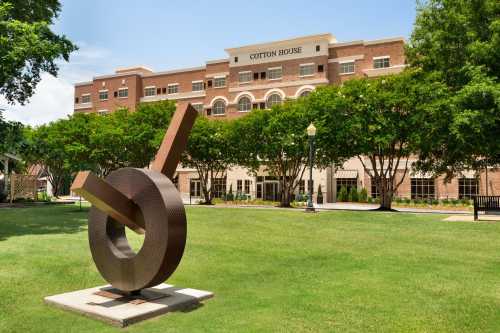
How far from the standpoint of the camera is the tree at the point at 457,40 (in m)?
23.2

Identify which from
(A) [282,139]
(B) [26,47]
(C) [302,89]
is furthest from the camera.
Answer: (C) [302,89]

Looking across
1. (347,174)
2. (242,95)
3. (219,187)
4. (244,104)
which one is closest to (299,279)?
(347,174)

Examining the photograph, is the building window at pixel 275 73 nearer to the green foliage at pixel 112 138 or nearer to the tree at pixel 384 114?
the green foliage at pixel 112 138

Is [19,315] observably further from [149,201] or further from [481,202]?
[481,202]

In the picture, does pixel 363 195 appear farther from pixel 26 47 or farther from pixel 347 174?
pixel 26 47

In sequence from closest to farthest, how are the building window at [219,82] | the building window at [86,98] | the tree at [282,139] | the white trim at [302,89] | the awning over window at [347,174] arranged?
the tree at [282,139] → the awning over window at [347,174] → the white trim at [302,89] → the building window at [219,82] → the building window at [86,98]

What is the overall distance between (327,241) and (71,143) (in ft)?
120

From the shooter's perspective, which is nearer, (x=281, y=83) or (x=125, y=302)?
(x=125, y=302)

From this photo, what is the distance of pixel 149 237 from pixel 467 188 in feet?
146

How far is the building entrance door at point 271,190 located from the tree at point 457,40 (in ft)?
84.4

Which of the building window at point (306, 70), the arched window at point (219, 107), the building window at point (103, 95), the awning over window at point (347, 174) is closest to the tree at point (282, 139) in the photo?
the awning over window at point (347, 174)

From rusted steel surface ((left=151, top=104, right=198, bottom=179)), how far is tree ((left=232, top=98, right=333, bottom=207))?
2455 centimetres

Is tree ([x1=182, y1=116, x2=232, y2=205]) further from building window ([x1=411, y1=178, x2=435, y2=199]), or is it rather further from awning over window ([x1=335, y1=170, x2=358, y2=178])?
building window ([x1=411, y1=178, x2=435, y2=199])

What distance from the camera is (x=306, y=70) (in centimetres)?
5128
